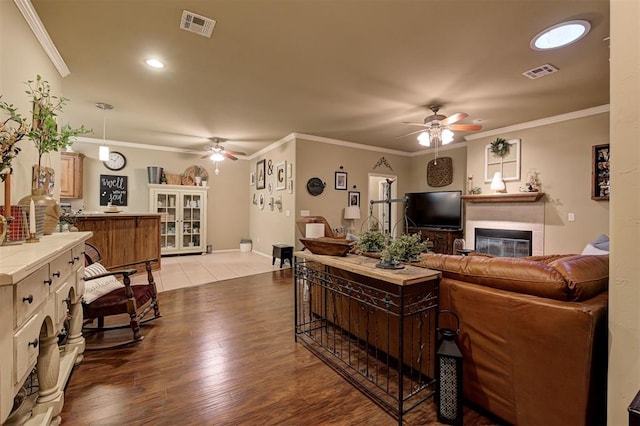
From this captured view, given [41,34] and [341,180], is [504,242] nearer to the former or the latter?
[341,180]

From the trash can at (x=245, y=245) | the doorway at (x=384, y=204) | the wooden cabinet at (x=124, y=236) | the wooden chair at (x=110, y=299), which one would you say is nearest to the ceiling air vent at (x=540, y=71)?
the doorway at (x=384, y=204)

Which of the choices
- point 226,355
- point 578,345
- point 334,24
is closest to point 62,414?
point 226,355

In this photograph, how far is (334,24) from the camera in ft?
7.89

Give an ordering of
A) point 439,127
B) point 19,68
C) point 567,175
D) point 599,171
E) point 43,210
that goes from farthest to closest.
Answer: point 567,175 < point 599,171 < point 439,127 < point 19,68 < point 43,210

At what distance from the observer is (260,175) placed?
24.8 ft

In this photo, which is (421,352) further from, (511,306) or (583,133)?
(583,133)

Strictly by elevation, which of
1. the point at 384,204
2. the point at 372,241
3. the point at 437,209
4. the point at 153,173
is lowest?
the point at 372,241

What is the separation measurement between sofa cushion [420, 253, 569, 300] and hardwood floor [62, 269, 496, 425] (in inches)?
31.5

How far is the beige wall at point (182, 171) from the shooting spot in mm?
6531

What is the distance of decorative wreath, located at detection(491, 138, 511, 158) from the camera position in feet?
17.5

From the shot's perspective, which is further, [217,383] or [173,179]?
[173,179]

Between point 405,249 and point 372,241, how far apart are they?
299 millimetres

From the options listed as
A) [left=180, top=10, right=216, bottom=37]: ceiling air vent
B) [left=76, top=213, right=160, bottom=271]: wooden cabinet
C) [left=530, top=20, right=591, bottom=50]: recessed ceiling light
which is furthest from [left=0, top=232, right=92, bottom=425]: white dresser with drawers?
[left=530, top=20, right=591, bottom=50]: recessed ceiling light

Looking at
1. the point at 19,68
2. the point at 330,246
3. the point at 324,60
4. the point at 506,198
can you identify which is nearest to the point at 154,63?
the point at 19,68
